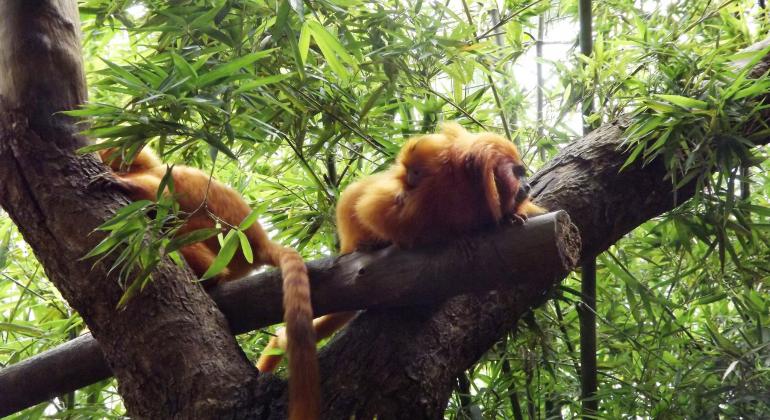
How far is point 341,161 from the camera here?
2748 millimetres

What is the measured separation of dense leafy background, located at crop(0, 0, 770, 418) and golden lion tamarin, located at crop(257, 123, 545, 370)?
27cm

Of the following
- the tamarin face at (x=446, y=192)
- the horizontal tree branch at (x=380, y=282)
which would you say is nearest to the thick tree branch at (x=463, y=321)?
the horizontal tree branch at (x=380, y=282)

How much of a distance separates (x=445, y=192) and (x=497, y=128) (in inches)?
31.2

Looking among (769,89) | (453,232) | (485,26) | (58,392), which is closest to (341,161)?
(485,26)

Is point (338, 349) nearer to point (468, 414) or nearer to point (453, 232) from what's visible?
point (453, 232)

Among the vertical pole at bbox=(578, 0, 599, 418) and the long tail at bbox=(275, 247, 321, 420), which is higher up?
the long tail at bbox=(275, 247, 321, 420)

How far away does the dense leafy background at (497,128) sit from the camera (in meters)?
1.83

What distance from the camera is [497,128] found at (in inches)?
103

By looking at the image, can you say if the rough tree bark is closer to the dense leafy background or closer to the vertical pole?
the dense leafy background

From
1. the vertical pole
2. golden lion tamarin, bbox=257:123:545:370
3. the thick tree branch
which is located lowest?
the vertical pole

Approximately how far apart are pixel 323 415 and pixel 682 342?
1234 mm

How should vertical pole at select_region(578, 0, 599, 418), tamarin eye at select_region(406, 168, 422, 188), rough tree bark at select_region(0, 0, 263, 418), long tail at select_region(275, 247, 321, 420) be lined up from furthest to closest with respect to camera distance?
1. vertical pole at select_region(578, 0, 599, 418)
2. tamarin eye at select_region(406, 168, 422, 188)
3. rough tree bark at select_region(0, 0, 263, 418)
4. long tail at select_region(275, 247, 321, 420)

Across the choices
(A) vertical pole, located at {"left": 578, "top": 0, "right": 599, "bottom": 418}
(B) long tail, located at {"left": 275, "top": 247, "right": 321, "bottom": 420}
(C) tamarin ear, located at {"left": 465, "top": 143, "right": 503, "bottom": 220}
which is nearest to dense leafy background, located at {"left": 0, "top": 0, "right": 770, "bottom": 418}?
(A) vertical pole, located at {"left": 578, "top": 0, "right": 599, "bottom": 418}

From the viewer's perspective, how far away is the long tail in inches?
62.7
